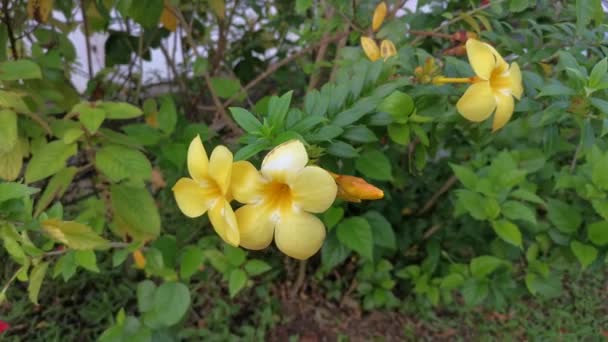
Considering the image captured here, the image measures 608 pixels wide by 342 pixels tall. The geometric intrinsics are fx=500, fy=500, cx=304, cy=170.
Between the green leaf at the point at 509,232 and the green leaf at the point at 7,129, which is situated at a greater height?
the green leaf at the point at 7,129

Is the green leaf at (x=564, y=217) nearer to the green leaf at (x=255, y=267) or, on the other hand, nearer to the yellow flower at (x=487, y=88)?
the yellow flower at (x=487, y=88)

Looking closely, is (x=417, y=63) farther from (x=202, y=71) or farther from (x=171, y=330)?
(x=171, y=330)

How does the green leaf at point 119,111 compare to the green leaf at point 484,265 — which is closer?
the green leaf at point 119,111

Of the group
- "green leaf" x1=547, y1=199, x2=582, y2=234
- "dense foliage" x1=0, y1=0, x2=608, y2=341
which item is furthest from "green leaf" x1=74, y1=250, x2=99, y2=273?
"green leaf" x1=547, y1=199, x2=582, y2=234

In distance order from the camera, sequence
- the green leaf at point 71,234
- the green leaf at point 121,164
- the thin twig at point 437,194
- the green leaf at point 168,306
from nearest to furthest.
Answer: the green leaf at point 71,234, the green leaf at point 121,164, the green leaf at point 168,306, the thin twig at point 437,194

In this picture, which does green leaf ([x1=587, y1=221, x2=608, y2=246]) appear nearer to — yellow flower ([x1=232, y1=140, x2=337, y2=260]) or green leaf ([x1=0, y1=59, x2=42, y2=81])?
yellow flower ([x1=232, y1=140, x2=337, y2=260])

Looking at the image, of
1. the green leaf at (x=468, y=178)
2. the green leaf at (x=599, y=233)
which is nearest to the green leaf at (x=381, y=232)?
the green leaf at (x=468, y=178)

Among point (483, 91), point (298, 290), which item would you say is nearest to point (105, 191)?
point (298, 290)
